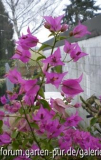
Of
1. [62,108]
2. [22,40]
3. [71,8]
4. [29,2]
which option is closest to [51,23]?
[22,40]

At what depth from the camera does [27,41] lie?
81 cm

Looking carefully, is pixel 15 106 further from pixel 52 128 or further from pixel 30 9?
pixel 30 9

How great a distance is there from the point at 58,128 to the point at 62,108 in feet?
0.22

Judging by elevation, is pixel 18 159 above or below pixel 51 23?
below

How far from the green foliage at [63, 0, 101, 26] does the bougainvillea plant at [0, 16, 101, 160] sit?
64.6 feet

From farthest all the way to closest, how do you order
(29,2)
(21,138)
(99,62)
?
1. (29,2)
2. (99,62)
3. (21,138)

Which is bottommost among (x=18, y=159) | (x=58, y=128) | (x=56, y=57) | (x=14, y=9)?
(x=18, y=159)

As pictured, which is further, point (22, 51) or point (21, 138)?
point (21, 138)

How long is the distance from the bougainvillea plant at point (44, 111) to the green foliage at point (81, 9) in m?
19.7

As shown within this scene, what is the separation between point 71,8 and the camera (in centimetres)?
2072

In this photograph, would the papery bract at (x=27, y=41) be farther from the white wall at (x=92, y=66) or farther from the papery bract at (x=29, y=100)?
the white wall at (x=92, y=66)

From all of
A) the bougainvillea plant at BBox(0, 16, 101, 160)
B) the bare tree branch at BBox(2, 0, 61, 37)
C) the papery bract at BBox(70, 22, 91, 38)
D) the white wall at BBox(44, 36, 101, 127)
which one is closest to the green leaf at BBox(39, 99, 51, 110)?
the bougainvillea plant at BBox(0, 16, 101, 160)

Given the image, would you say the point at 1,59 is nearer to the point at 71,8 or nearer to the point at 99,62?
the point at 71,8

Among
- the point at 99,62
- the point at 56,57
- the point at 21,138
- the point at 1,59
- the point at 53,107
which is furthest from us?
the point at 1,59
